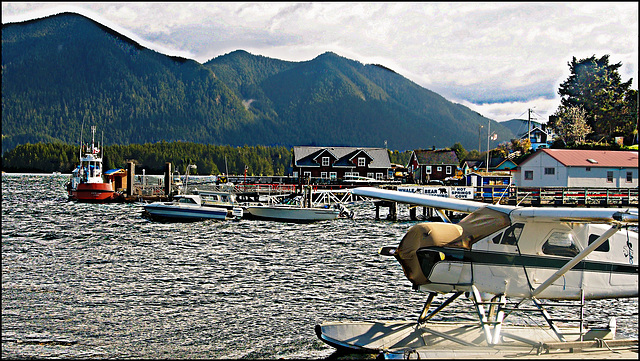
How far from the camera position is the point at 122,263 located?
20.6 meters

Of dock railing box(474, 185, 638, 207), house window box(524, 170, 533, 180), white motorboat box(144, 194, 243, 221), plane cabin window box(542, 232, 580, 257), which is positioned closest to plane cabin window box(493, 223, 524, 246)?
plane cabin window box(542, 232, 580, 257)

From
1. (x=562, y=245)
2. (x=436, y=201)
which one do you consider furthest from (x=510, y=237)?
(x=436, y=201)

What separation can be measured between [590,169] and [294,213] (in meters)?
29.9

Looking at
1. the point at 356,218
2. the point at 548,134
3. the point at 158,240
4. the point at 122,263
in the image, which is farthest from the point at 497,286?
the point at 548,134

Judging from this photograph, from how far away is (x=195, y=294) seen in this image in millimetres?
15234

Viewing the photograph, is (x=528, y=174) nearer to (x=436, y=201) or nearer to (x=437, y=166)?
(x=437, y=166)

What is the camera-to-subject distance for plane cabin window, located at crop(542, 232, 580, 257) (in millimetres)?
8672

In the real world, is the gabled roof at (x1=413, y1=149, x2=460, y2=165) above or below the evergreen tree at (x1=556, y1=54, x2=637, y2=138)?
below

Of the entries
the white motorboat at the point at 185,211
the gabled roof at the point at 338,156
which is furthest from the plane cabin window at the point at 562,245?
the gabled roof at the point at 338,156

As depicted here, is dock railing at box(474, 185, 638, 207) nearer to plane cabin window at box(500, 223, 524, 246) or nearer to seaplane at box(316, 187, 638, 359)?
seaplane at box(316, 187, 638, 359)

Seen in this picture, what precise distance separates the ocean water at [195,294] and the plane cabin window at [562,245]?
15.9 feet

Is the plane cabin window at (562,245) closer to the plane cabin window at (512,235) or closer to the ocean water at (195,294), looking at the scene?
the plane cabin window at (512,235)

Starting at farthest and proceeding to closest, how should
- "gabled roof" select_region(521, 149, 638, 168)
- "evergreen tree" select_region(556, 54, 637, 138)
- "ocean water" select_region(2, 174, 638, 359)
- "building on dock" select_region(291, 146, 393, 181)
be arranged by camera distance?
1. "building on dock" select_region(291, 146, 393, 181)
2. "evergreen tree" select_region(556, 54, 637, 138)
3. "gabled roof" select_region(521, 149, 638, 168)
4. "ocean water" select_region(2, 174, 638, 359)

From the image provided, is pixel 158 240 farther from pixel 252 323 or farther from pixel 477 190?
pixel 477 190
